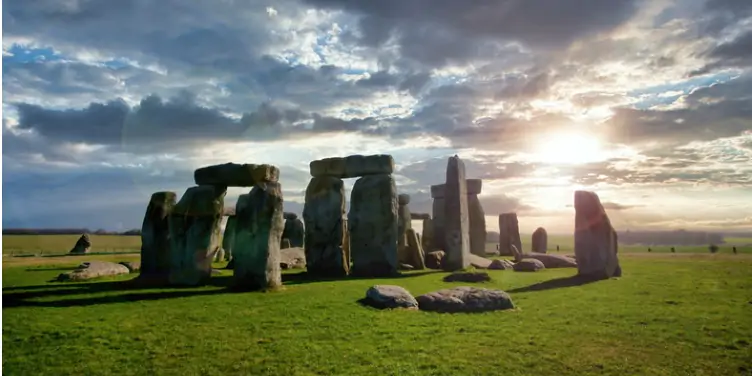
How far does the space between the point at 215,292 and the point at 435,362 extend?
8409 mm

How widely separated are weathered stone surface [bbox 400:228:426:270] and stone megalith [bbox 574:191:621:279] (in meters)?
6.60

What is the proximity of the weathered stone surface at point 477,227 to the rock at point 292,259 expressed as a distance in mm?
10601

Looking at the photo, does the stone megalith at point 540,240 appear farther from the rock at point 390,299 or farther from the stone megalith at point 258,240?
the rock at point 390,299

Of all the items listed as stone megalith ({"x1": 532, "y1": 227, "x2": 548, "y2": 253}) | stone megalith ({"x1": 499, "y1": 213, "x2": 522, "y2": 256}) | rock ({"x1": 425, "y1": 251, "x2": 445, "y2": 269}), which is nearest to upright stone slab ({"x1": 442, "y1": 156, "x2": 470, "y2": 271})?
rock ({"x1": 425, "y1": 251, "x2": 445, "y2": 269})

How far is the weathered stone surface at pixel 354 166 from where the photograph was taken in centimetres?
2059

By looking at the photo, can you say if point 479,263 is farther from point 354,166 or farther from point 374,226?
point 354,166

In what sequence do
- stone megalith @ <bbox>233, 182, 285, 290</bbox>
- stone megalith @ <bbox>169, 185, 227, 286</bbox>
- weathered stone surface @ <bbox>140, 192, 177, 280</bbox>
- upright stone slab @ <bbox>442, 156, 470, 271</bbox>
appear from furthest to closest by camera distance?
upright stone slab @ <bbox>442, 156, 470, 271</bbox> → weathered stone surface @ <bbox>140, 192, 177, 280</bbox> → stone megalith @ <bbox>169, 185, 227, 286</bbox> → stone megalith @ <bbox>233, 182, 285, 290</bbox>

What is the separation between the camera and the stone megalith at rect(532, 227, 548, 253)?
34375mm

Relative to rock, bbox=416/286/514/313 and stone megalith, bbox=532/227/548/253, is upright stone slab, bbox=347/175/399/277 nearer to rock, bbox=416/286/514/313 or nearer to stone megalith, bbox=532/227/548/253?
rock, bbox=416/286/514/313

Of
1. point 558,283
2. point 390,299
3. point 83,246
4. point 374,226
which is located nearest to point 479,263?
point 374,226

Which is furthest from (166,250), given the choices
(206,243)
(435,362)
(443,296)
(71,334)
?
(435,362)

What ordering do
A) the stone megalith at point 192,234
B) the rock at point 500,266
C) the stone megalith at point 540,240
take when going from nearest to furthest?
1. the stone megalith at point 192,234
2. the rock at point 500,266
3. the stone megalith at point 540,240

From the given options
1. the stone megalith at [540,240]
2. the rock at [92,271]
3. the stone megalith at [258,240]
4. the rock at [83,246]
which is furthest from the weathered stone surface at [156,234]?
the stone megalith at [540,240]

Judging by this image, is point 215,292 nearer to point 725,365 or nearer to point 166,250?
point 166,250
